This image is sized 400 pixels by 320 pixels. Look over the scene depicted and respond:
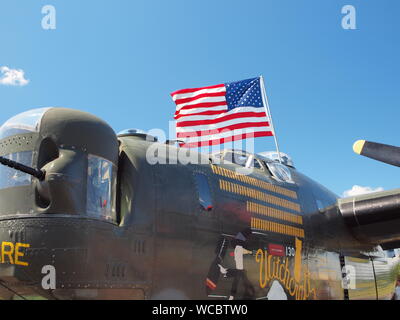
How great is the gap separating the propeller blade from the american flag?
316cm

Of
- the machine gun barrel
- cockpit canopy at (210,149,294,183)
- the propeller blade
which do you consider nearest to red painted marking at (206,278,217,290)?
cockpit canopy at (210,149,294,183)

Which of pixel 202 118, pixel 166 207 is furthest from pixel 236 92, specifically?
pixel 166 207

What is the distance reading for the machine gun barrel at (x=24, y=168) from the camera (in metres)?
6.00

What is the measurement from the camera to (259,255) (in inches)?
370

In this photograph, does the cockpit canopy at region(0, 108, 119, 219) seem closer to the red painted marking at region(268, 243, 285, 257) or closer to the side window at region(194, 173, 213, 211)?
the side window at region(194, 173, 213, 211)

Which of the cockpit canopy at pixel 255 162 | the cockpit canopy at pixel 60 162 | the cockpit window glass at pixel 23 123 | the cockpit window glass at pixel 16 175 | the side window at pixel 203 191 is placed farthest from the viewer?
the cockpit canopy at pixel 255 162

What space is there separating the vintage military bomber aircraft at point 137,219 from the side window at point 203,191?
25 millimetres

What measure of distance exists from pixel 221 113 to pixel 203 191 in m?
6.54

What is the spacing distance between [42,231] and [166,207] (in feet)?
7.35

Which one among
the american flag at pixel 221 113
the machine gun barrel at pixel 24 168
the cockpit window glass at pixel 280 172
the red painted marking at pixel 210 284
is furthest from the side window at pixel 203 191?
the american flag at pixel 221 113

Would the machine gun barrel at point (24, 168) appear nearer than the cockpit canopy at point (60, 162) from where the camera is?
Yes

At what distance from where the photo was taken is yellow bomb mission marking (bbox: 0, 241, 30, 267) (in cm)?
618

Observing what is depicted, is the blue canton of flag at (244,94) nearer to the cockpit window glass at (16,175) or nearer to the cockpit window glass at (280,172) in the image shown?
the cockpit window glass at (280,172)

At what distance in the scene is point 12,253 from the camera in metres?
6.22
